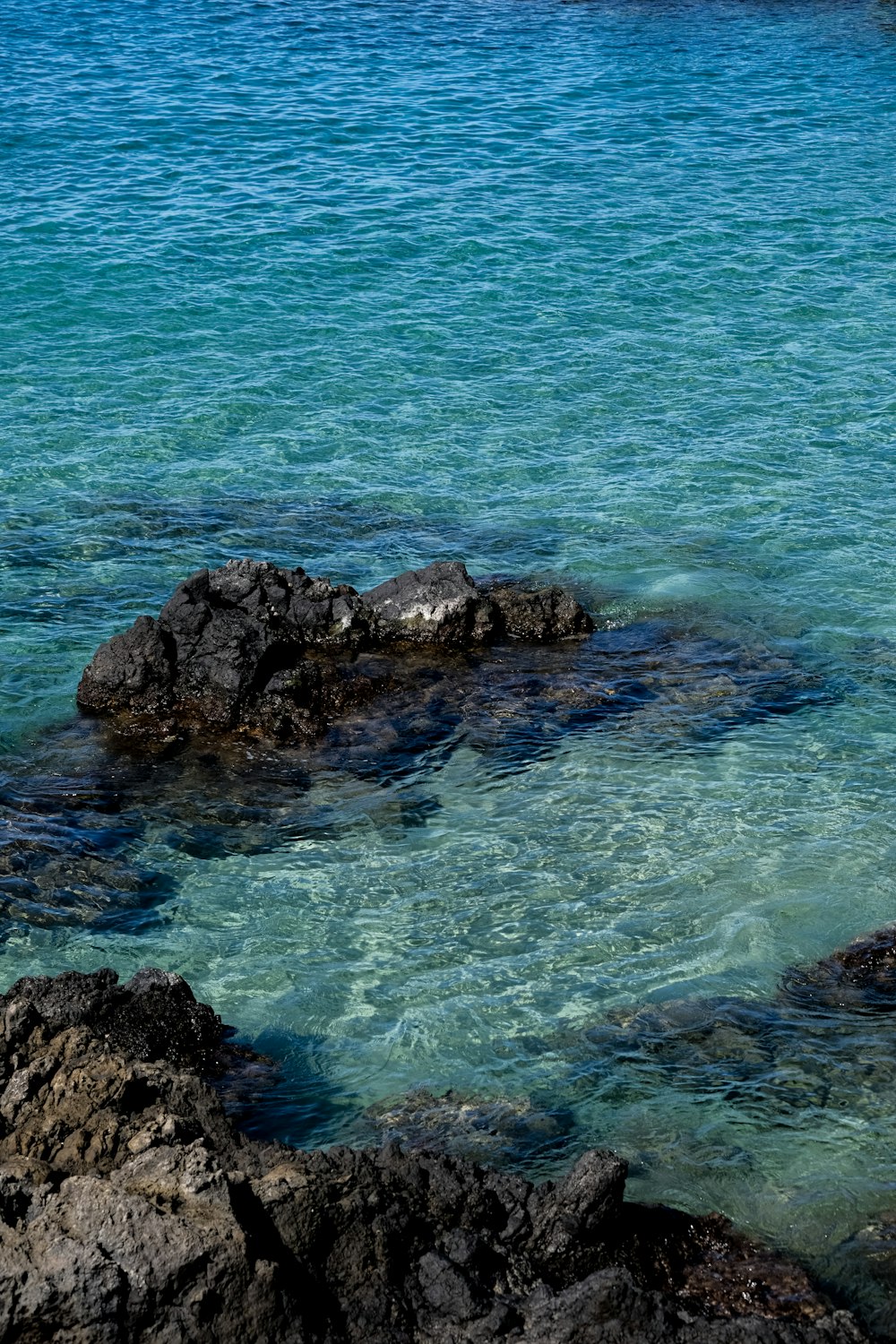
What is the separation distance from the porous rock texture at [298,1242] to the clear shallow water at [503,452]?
0.79 metres

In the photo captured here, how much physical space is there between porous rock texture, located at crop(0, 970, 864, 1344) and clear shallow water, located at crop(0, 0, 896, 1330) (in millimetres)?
788

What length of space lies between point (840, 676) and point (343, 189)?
16.3 m

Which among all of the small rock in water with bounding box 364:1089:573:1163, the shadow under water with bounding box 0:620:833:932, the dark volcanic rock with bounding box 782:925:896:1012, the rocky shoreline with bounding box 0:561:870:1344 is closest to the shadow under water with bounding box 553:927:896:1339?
the dark volcanic rock with bounding box 782:925:896:1012

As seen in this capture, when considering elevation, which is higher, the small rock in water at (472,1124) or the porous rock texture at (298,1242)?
the porous rock texture at (298,1242)

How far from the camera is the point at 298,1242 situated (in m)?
5.83

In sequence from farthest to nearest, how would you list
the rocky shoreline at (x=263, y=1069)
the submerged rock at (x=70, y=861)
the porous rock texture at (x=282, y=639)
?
the porous rock texture at (x=282, y=639), the submerged rock at (x=70, y=861), the rocky shoreline at (x=263, y=1069)

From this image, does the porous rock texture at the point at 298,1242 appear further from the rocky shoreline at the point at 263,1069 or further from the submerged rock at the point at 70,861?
the submerged rock at the point at 70,861

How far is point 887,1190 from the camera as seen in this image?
711cm

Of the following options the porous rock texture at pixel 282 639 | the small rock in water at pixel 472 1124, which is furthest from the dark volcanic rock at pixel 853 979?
the porous rock texture at pixel 282 639

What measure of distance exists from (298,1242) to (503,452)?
12813 mm

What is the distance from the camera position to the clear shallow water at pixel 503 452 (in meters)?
8.64

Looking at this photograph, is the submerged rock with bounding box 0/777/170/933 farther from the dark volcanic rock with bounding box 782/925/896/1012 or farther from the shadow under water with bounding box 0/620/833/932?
the dark volcanic rock with bounding box 782/925/896/1012

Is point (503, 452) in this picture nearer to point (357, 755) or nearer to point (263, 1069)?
point (357, 755)

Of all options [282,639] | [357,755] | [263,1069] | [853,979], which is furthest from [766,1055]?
[282,639]
